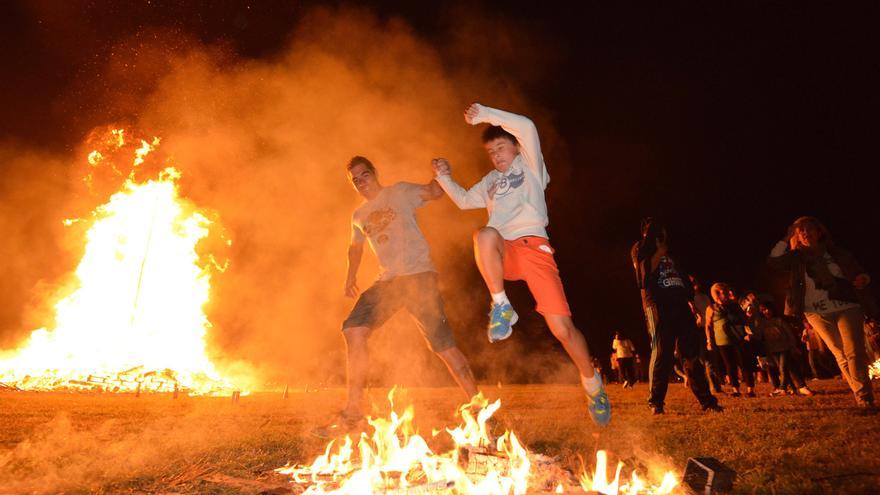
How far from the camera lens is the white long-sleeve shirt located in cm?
344

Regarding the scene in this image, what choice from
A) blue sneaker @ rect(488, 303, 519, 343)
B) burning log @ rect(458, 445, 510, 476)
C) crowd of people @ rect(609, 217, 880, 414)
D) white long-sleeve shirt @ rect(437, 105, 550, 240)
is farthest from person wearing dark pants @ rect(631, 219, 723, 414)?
burning log @ rect(458, 445, 510, 476)

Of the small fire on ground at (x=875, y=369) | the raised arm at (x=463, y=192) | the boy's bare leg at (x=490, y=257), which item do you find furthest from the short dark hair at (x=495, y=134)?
the small fire on ground at (x=875, y=369)

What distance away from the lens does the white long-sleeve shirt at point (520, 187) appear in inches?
135

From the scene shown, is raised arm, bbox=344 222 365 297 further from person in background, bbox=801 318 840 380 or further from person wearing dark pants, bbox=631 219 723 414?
person in background, bbox=801 318 840 380

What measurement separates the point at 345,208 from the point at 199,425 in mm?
4930

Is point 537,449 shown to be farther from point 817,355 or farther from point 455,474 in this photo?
point 817,355

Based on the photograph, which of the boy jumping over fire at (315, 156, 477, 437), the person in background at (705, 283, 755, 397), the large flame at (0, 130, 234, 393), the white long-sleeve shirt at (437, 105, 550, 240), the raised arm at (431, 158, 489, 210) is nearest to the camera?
the white long-sleeve shirt at (437, 105, 550, 240)

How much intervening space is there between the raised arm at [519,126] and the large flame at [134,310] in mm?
17647

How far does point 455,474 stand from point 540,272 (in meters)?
1.44

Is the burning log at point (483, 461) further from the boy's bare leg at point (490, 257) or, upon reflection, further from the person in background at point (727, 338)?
the person in background at point (727, 338)

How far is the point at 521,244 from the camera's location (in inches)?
134

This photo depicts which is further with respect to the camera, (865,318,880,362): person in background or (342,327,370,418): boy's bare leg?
(865,318,880,362): person in background

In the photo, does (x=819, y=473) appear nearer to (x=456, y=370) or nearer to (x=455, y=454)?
(x=455, y=454)

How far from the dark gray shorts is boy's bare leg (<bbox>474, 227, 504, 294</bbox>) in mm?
898
